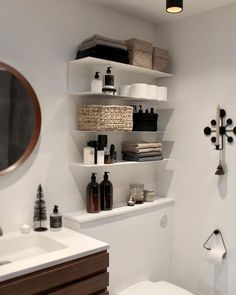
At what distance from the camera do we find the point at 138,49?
7.95 feet

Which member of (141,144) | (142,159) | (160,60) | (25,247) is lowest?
(25,247)

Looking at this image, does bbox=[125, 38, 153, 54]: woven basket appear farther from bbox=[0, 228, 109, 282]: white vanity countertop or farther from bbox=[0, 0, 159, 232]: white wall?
bbox=[0, 228, 109, 282]: white vanity countertop

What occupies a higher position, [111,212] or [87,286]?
[111,212]

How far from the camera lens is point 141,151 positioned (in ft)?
8.22

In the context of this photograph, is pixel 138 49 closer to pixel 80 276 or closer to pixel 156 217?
pixel 156 217

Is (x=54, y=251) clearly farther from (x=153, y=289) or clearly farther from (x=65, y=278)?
(x=153, y=289)

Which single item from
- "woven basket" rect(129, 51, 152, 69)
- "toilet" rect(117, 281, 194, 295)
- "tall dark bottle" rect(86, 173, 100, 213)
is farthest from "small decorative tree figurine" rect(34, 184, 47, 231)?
"woven basket" rect(129, 51, 152, 69)

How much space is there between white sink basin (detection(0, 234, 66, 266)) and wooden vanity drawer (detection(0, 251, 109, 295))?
0.17 meters

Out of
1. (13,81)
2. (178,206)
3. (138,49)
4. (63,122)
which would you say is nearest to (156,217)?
(178,206)

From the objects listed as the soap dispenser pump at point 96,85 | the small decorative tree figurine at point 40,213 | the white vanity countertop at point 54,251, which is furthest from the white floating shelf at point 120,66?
the white vanity countertop at point 54,251

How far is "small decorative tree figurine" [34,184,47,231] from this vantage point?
6.85 feet

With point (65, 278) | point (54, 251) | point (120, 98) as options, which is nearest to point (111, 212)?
point (54, 251)

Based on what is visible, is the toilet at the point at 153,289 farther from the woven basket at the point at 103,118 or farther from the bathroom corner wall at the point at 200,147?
the woven basket at the point at 103,118

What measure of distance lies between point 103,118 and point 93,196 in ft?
1.81
